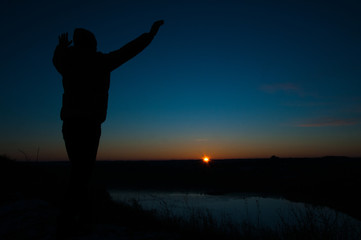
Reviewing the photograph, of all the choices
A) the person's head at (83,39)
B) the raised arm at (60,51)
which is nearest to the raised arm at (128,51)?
the person's head at (83,39)

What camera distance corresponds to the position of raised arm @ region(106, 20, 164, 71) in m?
2.38

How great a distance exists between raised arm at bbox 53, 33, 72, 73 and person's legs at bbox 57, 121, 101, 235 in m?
0.66

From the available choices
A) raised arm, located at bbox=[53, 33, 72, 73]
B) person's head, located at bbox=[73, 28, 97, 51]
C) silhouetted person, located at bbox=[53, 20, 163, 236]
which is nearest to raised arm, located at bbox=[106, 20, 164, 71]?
silhouetted person, located at bbox=[53, 20, 163, 236]

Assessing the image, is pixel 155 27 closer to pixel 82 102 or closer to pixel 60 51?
pixel 60 51

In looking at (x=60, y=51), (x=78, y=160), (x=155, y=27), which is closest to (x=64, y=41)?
(x=60, y=51)

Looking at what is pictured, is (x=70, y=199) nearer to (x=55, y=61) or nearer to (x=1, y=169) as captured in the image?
(x=55, y=61)

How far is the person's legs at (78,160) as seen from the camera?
2.27m

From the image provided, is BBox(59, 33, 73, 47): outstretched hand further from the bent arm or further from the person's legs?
the person's legs

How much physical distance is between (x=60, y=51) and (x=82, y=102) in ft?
2.28

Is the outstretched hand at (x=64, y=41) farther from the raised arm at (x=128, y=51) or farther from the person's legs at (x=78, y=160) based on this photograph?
the person's legs at (x=78, y=160)

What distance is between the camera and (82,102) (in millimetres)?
2277

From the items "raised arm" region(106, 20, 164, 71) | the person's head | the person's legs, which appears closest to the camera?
the person's legs

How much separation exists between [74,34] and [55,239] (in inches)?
89.1

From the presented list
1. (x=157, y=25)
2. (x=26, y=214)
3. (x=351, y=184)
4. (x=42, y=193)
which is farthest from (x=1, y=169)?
(x=351, y=184)
